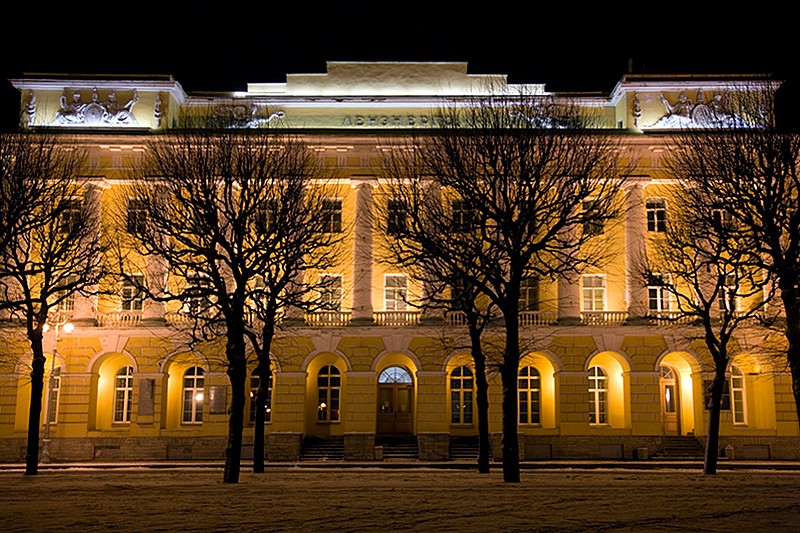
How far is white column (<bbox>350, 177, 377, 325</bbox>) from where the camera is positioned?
152ft

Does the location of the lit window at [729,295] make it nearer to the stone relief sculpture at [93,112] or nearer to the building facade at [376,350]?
the building facade at [376,350]

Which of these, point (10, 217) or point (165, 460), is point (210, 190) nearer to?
point (10, 217)

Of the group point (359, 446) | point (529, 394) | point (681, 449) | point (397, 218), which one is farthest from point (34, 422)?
point (681, 449)

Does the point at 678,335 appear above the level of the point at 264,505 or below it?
above

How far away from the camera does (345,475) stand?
28438 mm

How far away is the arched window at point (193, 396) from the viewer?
153 feet

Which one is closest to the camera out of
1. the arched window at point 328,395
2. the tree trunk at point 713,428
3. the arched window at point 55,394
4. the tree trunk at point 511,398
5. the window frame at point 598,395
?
the tree trunk at point 511,398

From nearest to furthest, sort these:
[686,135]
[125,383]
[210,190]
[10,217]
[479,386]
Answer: [10,217]
[210,190]
[479,386]
[686,135]
[125,383]

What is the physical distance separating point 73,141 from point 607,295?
28352mm

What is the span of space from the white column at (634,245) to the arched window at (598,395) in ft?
11.0

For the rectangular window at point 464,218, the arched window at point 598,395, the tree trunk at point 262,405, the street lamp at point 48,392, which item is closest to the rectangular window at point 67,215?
the street lamp at point 48,392

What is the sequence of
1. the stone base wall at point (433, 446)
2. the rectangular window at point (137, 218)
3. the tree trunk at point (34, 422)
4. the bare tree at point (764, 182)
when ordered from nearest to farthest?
1. the bare tree at point (764, 182)
2. the tree trunk at point (34, 422)
3. the rectangular window at point (137, 218)
4. the stone base wall at point (433, 446)

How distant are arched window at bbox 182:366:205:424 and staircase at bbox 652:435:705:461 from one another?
73.7 ft

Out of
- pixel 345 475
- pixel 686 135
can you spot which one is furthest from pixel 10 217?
pixel 686 135
